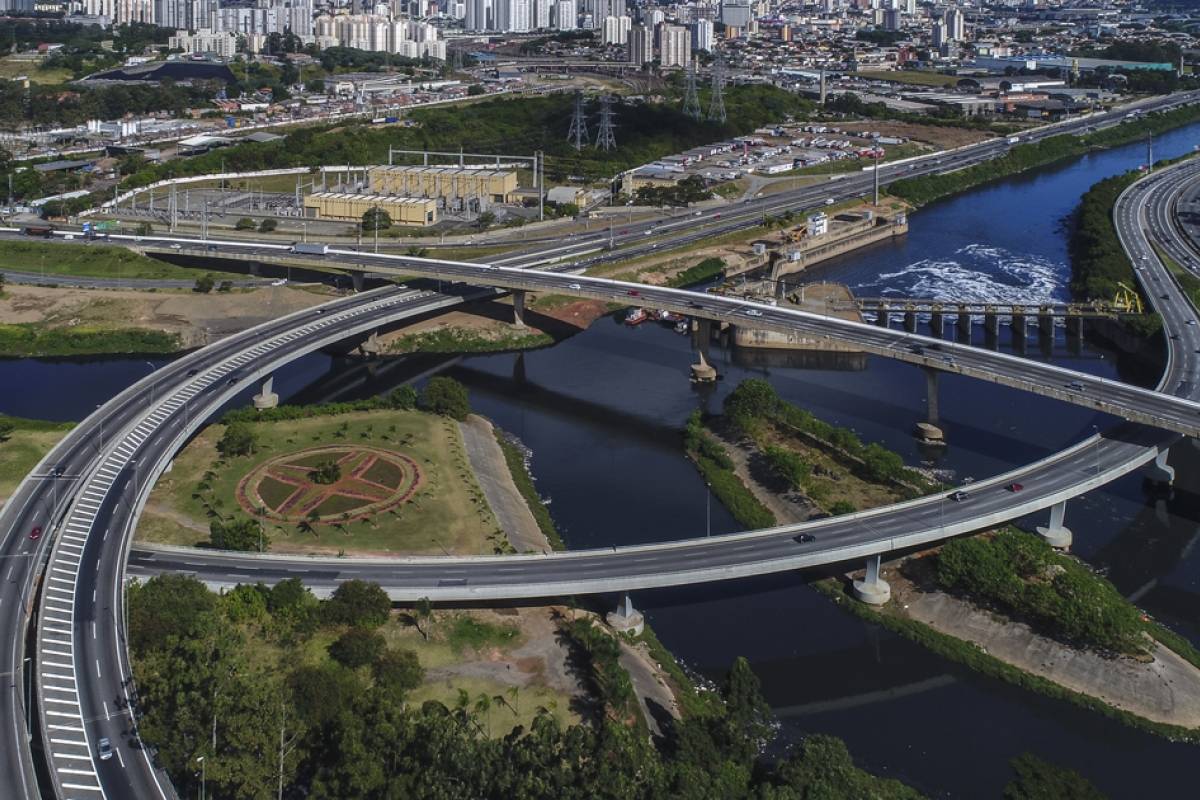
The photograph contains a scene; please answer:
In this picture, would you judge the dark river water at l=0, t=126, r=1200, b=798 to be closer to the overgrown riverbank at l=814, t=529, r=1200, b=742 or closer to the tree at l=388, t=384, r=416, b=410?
the overgrown riverbank at l=814, t=529, r=1200, b=742

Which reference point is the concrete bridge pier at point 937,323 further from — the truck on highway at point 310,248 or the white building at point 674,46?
the white building at point 674,46

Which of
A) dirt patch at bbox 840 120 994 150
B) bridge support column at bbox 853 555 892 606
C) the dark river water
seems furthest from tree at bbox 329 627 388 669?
dirt patch at bbox 840 120 994 150

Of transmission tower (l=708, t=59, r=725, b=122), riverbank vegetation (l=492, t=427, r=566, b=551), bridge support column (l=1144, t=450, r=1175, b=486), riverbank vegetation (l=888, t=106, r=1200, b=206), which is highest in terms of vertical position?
transmission tower (l=708, t=59, r=725, b=122)

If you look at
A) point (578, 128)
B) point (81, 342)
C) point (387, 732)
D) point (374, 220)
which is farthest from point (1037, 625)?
point (578, 128)

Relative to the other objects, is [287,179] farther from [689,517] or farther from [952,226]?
[689,517]

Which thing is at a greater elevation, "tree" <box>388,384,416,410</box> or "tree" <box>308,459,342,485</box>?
"tree" <box>388,384,416,410</box>

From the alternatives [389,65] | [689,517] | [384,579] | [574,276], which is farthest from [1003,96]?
[384,579]

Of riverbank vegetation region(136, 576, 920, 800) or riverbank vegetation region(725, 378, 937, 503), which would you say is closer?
riverbank vegetation region(136, 576, 920, 800)

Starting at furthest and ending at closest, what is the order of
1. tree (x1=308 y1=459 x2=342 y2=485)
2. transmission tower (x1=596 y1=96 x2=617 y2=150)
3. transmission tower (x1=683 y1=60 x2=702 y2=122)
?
transmission tower (x1=683 y1=60 x2=702 y2=122), transmission tower (x1=596 y1=96 x2=617 y2=150), tree (x1=308 y1=459 x2=342 y2=485)
